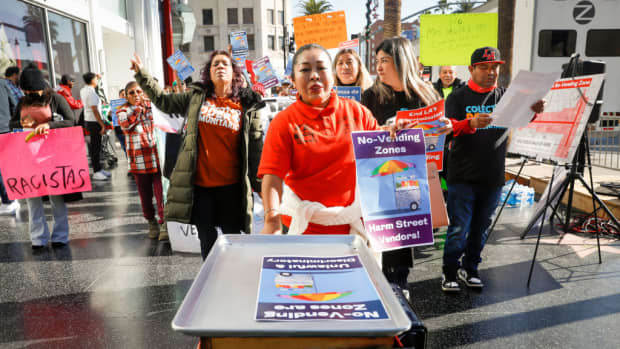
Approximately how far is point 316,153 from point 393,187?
0.46 m

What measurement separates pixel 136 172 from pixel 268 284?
15.8 ft

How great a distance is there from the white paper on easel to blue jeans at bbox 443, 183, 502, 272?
2.21 ft

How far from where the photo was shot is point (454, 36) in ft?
19.6

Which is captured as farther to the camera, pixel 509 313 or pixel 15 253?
pixel 15 253

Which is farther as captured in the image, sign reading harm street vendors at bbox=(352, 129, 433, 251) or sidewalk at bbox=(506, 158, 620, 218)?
sidewalk at bbox=(506, 158, 620, 218)

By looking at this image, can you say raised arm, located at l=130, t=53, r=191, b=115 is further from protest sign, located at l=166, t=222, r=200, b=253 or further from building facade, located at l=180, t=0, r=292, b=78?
building facade, located at l=180, t=0, r=292, b=78

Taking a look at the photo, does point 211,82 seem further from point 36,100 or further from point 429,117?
point 36,100

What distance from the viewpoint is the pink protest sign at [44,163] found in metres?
4.50

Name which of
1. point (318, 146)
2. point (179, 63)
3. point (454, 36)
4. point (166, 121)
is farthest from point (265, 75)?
point (318, 146)

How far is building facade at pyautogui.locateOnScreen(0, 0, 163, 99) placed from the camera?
9.59 m

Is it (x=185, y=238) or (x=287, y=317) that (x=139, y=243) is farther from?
(x=287, y=317)

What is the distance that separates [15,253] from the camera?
4969 mm

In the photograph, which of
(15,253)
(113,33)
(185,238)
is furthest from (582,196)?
(113,33)

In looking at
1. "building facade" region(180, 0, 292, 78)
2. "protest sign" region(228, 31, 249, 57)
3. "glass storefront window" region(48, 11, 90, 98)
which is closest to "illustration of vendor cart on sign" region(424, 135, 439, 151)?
"protest sign" region(228, 31, 249, 57)
